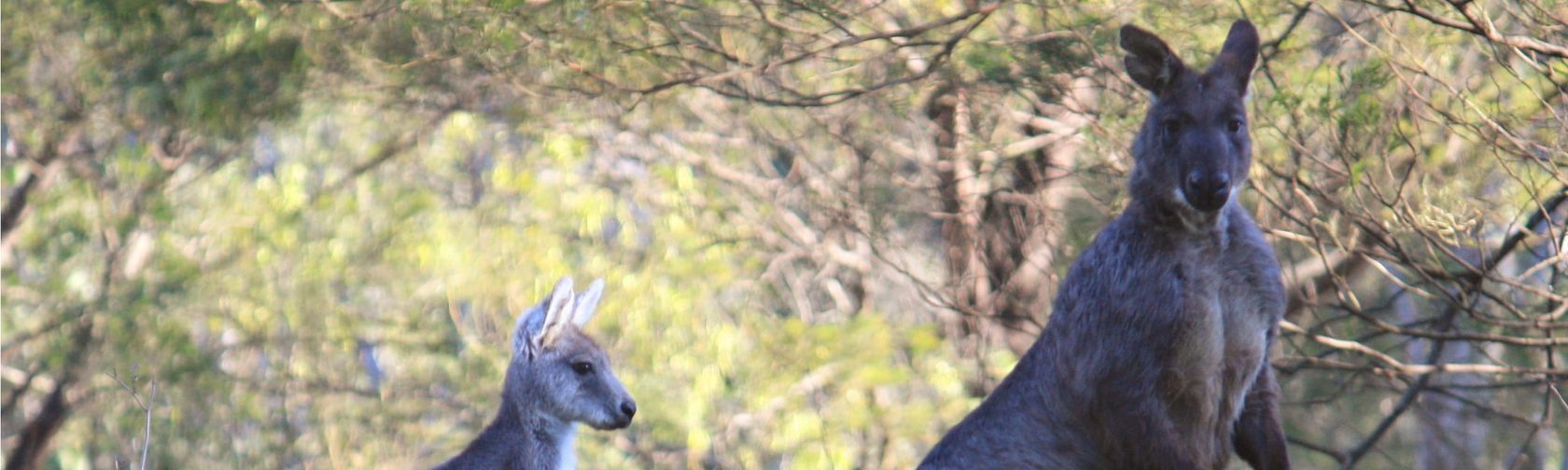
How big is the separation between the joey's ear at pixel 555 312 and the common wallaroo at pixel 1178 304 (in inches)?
109

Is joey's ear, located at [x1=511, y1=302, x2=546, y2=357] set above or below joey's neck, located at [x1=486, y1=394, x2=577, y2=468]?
above

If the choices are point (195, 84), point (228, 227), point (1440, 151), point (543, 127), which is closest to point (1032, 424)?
point (1440, 151)

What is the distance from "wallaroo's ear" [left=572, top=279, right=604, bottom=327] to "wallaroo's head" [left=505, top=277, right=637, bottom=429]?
100mm

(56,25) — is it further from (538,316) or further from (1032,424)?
(1032,424)

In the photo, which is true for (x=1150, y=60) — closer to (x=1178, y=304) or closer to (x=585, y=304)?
(x=1178, y=304)

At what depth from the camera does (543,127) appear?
13523mm

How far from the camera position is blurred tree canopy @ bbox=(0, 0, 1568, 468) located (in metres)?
9.70

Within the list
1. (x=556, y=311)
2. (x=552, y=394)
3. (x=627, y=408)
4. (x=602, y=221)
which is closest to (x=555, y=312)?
(x=556, y=311)

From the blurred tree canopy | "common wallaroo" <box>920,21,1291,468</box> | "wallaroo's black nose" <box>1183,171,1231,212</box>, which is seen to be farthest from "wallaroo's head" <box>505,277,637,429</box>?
"wallaroo's black nose" <box>1183,171,1231,212</box>

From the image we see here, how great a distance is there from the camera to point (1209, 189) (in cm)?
481

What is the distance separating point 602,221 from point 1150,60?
33.8 ft

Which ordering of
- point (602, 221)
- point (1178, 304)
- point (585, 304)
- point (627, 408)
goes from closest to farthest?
point (1178, 304) < point (627, 408) < point (585, 304) < point (602, 221)

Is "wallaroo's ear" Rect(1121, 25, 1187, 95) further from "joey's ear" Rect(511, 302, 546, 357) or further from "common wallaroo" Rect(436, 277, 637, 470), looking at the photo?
"joey's ear" Rect(511, 302, 546, 357)

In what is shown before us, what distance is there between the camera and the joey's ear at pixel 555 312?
24.0 ft
